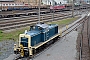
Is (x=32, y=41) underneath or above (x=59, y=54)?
above

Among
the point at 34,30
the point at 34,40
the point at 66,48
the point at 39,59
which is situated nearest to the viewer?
the point at 39,59

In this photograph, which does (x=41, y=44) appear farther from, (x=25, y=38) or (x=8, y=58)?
(x=8, y=58)

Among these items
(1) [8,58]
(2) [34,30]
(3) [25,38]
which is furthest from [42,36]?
(1) [8,58]

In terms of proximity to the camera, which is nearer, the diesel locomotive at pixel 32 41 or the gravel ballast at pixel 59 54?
the gravel ballast at pixel 59 54

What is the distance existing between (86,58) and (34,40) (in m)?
4.58

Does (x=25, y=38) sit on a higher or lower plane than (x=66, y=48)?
higher

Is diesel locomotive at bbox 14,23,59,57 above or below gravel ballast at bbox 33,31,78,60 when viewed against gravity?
above

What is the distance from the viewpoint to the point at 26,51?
1755 cm

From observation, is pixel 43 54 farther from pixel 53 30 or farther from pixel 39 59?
pixel 53 30

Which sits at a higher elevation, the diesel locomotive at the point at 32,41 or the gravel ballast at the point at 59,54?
the diesel locomotive at the point at 32,41

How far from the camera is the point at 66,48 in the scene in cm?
2148

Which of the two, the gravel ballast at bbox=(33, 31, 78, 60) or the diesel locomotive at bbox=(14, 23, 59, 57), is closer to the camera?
the gravel ballast at bbox=(33, 31, 78, 60)

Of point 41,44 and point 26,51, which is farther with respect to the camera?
point 41,44

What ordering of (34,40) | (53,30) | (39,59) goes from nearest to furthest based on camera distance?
(39,59), (34,40), (53,30)
